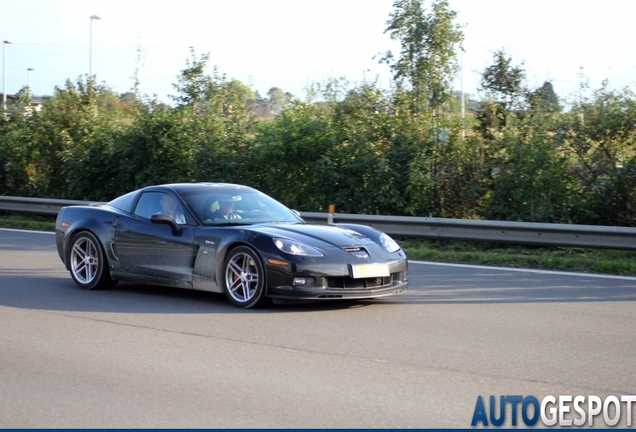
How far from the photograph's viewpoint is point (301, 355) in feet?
23.1

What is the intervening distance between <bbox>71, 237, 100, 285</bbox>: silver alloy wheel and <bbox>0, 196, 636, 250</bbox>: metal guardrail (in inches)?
164

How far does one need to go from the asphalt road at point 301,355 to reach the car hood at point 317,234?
2.29 feet

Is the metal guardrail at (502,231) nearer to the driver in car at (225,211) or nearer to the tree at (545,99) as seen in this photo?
the driver in car at (225,211)

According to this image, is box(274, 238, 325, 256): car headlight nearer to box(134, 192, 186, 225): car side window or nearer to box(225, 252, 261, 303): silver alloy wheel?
box(225, 252, 261, 303): silver alloy wheel

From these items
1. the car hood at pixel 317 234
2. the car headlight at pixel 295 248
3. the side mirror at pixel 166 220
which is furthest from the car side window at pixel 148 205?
the car headlight at pixel 295 248

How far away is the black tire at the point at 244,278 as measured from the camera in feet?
29.2

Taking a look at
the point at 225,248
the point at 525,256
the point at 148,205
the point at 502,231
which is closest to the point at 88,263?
the point at 148,205

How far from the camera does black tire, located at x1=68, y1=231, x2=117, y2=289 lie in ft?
34.1

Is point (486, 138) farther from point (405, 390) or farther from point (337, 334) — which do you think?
point (405, 390)

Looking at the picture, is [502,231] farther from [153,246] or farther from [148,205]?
[153,246]

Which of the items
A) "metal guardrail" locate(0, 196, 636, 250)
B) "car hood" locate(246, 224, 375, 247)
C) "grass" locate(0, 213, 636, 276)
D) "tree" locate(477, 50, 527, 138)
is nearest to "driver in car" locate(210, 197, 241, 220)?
"car hood" locate(246, 224, 375, 247)

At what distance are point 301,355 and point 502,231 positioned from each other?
26.1 ft

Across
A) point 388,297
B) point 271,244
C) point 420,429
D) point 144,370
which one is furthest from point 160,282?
point 420,429

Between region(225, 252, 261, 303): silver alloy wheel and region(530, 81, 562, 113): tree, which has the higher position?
region(530, 81, 562, 113): tree
